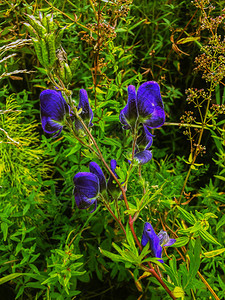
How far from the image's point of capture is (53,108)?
32.4 inches

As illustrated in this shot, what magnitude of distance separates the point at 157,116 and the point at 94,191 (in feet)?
0.88

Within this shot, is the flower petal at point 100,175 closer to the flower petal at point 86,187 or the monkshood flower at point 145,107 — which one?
the flower petal at point 86,187

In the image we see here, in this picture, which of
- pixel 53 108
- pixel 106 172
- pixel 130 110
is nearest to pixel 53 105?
pixel 53 108

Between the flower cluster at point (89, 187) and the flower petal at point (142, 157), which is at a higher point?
the flower petal at point (142, 157)

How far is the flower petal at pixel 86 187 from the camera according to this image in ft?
2.92

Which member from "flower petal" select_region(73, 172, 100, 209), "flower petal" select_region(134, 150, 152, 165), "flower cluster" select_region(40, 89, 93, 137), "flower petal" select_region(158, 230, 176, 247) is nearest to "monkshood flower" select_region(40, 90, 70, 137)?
"flower cluster" select_region(40, 89, 93, 137)

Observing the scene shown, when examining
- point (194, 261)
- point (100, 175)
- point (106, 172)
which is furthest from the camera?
point (106, 172)

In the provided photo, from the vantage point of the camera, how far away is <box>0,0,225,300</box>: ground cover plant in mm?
861

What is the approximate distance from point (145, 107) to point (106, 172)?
25.4 inches

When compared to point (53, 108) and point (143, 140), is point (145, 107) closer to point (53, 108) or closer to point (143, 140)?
point (143, 140)

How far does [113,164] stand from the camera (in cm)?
99

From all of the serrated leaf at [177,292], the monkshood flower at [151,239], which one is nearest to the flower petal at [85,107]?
the monkshood flower at [151,239]

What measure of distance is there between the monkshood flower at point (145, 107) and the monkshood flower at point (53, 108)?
0.56 feet

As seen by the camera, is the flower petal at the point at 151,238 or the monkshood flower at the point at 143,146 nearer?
the flower petal at the point at 151,238
